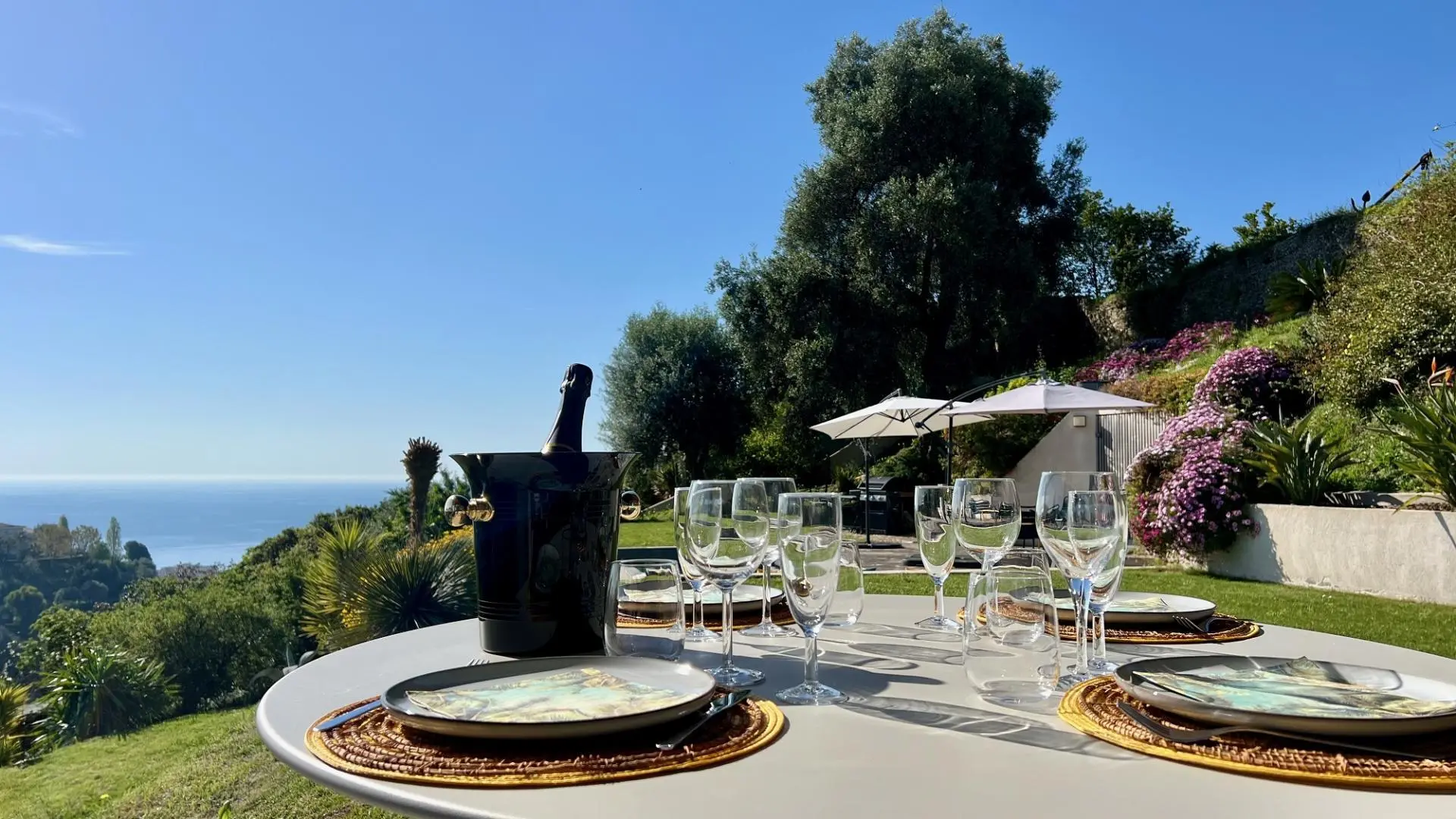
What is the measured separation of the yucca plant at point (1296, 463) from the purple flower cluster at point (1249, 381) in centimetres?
365

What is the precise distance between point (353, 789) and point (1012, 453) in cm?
1526

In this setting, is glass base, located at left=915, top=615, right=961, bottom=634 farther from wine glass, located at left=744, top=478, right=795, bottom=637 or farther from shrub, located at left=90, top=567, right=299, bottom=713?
shrub, located at left=90, top=567, right=299, bottom=713

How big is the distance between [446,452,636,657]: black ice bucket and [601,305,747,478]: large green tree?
20.4 m

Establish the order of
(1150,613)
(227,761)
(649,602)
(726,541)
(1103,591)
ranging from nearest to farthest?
(1103,591) < (726,541) < (1150,613) < (649,602) < (227,761)

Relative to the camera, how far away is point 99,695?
6543 millimetres

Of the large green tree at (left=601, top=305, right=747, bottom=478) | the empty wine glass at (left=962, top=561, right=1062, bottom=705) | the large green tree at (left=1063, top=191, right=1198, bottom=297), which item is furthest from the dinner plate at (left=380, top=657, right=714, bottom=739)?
the large green tree at (left=1063, top=191, right=1198, bottom=297)

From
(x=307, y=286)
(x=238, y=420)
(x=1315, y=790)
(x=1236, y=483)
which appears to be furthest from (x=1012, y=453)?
(x=238, y=420)

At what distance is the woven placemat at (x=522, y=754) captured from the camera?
81 centimetres

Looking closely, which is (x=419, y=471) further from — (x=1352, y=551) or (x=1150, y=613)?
(x=1352, y=551)

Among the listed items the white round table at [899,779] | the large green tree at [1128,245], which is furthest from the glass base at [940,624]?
the large green tree at [1128,245]

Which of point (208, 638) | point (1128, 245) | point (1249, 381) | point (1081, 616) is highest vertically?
point (1128, 245)

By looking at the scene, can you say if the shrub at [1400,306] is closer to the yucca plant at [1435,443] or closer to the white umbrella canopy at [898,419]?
the yucca plant at [1435,443]

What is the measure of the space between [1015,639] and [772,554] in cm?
44

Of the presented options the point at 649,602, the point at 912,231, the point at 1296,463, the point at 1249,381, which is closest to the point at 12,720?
the point at 649,602
